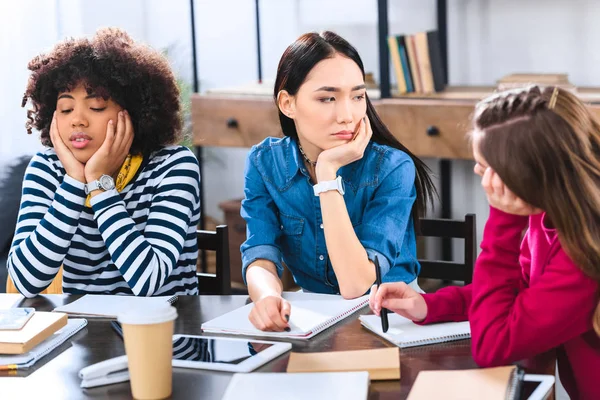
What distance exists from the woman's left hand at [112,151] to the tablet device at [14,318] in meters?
0.44

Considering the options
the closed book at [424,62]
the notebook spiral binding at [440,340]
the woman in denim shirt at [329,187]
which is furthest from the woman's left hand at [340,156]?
the closed book at [424,62]

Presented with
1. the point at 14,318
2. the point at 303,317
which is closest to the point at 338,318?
the point at 303,317

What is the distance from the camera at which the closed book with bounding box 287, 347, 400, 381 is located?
3.55 ft

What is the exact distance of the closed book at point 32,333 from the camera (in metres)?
1.21

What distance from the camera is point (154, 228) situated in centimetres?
167

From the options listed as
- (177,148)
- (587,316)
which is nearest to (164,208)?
(177,148)

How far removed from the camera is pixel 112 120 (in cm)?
178

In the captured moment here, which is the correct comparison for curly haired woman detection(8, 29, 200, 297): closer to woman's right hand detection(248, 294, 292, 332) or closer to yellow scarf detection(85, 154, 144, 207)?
yellow scarf detection(85, 154, 144, 207)

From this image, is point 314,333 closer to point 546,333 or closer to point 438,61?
point 546,333

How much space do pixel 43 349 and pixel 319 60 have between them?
747 millimetres

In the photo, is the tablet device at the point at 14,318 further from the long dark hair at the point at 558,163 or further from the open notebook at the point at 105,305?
the long dark hair at the point at 558,163

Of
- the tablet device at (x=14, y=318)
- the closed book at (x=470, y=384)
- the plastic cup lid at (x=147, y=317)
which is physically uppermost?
the plastic cup lid at (x=147, y=317)

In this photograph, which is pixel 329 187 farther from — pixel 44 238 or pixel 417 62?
pixel 417 62

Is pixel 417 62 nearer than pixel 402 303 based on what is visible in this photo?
No
